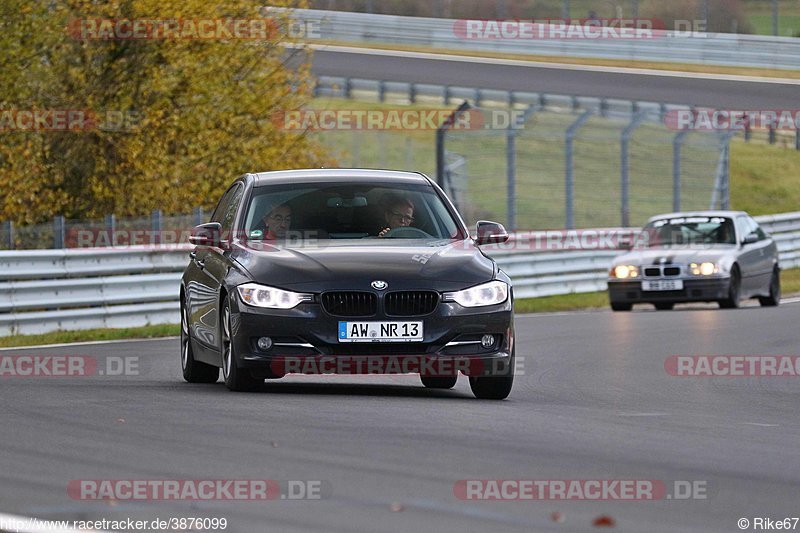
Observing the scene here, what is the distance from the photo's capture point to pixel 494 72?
48250 millimetres

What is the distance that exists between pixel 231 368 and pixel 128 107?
52.0ft

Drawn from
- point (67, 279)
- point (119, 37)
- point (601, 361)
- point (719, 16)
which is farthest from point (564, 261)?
point (719, 16)

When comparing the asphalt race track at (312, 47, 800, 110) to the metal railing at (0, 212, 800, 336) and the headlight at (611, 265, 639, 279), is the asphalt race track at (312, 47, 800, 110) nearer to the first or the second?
the headlight at (611, 265, 639, 279)

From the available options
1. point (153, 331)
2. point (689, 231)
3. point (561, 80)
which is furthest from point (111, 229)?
point (561, 80)

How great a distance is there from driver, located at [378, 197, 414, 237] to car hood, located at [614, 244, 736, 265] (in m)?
11.8

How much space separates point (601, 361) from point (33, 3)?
13131 millimetres

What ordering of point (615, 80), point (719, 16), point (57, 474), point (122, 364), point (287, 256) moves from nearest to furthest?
1. point (57, 474)
2. point (287, 256)
3. point (122, 364)
4. point (615, 80)
5. point (719, 16)

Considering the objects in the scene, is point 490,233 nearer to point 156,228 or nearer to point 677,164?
point 156,228

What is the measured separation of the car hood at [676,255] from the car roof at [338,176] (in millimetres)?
11424

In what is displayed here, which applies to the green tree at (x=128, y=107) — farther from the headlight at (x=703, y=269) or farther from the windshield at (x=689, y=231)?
the headlight at (x=703, y=269)

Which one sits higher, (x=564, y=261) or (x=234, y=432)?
(x=234, y=432)

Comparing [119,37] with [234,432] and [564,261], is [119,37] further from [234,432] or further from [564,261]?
[234,432]

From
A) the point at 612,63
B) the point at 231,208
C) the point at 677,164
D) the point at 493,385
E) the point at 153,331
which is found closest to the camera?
the point at 493,385

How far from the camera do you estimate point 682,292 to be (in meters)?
23.4
